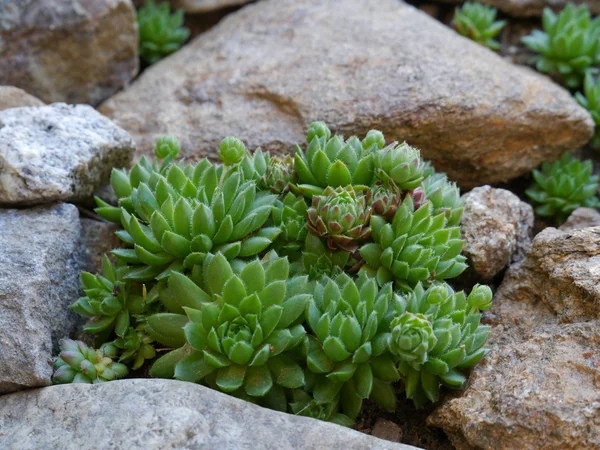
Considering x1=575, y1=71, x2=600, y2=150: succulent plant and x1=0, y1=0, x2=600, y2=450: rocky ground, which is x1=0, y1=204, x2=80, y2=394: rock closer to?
x1=0, y1=0, x2=600, y2=450: rocky ground

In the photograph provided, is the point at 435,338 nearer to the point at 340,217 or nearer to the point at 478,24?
the point at 340,217

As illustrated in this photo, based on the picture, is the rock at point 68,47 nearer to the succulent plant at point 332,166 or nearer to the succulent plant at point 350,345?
the succulent plant at point 332,166

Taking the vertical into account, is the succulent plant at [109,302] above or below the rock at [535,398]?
below

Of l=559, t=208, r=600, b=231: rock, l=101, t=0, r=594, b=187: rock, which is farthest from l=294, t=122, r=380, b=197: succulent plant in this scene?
l=559, t=208, r=600, b=231: rock

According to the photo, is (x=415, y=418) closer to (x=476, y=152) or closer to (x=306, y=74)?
(x=476, y=152)

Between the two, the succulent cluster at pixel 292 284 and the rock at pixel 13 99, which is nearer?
the succulent cluster at pixel 292 284

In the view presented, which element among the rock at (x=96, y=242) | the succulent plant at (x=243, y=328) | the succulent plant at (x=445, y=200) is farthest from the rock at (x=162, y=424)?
the succulent plant at (x=445, y=200)
